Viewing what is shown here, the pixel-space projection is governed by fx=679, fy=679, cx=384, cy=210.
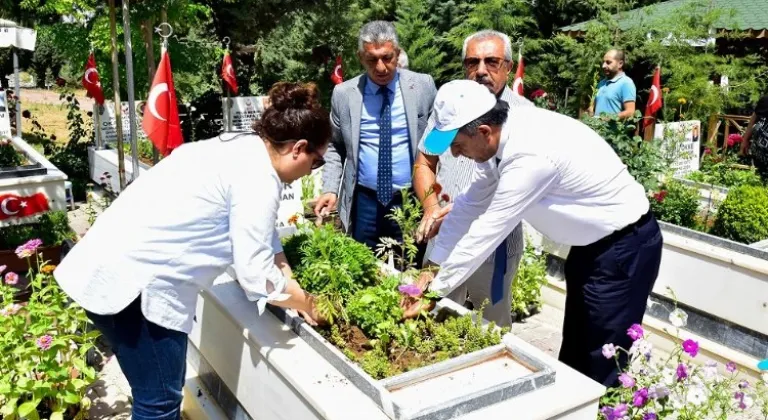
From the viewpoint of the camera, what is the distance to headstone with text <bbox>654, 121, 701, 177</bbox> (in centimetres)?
519

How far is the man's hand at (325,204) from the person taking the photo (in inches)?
123

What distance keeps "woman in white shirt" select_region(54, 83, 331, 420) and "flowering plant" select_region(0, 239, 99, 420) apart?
0.55 meters

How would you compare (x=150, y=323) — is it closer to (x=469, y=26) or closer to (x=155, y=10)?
(x=155, y=10)

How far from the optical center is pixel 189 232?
6.21 ft

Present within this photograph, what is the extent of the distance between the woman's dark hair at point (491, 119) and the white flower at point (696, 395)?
962mm

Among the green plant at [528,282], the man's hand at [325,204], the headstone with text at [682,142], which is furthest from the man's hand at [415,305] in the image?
the headstone with text at [682,142]

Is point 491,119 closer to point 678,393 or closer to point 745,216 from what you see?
point 678,393

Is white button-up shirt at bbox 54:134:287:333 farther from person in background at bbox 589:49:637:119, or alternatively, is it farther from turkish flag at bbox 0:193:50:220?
person in background at bbox 589:49:637:119

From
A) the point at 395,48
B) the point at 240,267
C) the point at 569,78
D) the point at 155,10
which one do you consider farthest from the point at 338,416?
the point at 569,78

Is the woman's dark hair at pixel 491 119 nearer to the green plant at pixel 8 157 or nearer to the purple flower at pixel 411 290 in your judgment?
the purple flower at pixel 411 290

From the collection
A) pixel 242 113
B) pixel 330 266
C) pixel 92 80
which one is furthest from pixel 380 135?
pixel 92 80

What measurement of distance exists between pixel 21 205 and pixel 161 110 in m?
1.15

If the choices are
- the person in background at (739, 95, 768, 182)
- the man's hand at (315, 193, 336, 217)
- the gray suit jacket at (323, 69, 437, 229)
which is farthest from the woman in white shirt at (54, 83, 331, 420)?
the person in background at (739, 95, 768, 182)

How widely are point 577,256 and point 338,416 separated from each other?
1201mm
